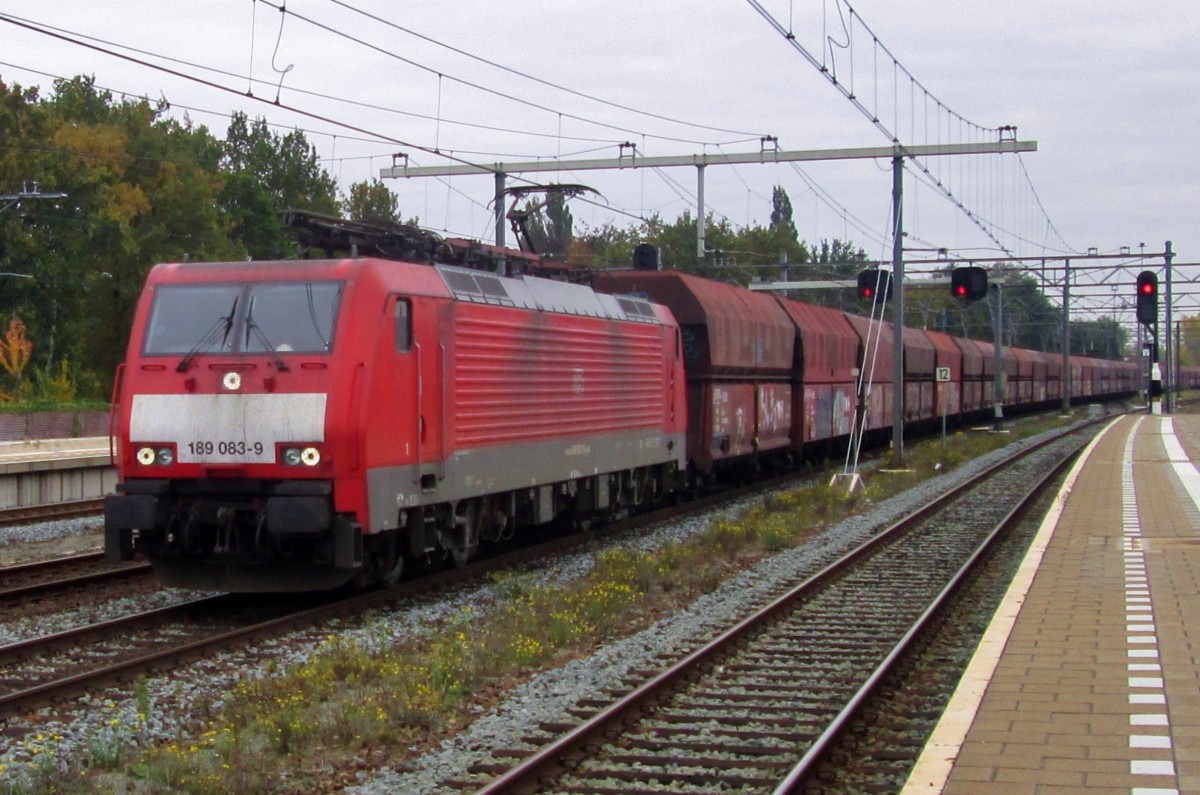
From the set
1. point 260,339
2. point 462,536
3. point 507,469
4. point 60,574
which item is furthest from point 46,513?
point 260,339

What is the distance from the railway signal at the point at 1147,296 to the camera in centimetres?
3488

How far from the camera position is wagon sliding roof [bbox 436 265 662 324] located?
14.0m

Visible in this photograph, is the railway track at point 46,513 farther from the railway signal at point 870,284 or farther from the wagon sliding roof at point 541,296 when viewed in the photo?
the railway signal at point 870,284

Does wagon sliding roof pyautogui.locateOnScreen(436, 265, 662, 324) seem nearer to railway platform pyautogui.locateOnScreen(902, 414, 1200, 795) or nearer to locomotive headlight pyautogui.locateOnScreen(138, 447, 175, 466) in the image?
locomotive headlight pyautogui.locateOnScreen(138, 447, 175, 466)

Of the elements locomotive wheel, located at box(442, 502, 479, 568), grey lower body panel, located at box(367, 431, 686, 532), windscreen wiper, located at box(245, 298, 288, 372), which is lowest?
locomotive wheel, located at box(442, 502, 479, 568)

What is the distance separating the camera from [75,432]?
3797 cm

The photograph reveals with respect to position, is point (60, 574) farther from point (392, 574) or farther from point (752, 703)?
point (752, 703)

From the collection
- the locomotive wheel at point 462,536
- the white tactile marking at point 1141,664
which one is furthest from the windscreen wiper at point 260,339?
the white tactile marking at point 1141,664

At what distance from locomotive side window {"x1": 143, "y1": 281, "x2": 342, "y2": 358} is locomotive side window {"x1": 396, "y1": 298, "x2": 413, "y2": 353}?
2.05 feet

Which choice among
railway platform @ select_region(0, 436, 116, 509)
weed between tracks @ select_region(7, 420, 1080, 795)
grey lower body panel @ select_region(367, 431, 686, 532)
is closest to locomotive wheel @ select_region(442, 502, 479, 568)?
grey lower body panel @ select_region(367, 431, 686, 532)

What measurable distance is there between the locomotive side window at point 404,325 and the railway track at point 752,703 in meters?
3.70

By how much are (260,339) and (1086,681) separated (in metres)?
6.99

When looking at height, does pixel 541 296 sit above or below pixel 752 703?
above

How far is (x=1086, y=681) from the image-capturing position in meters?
8.74
